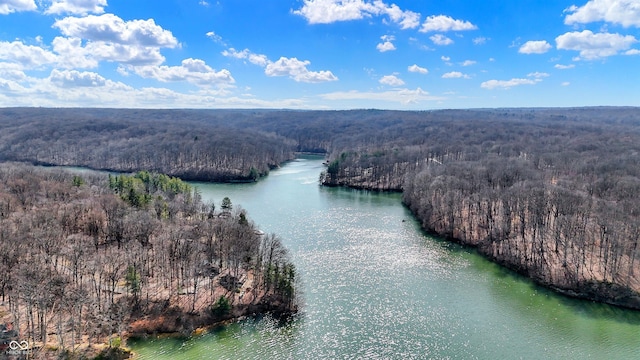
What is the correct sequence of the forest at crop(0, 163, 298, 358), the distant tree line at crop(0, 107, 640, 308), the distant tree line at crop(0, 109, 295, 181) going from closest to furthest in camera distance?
the forest at crop(0, 163, 298, 358) < the distant tree line at crop(0, 107, 640, 308) < the distant tree line at crop(0, 109, 295, 181)

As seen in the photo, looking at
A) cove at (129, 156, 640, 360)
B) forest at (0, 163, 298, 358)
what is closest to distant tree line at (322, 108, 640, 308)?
cove at (129, 156, 640, 360)

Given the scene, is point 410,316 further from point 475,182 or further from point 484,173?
point 484,173

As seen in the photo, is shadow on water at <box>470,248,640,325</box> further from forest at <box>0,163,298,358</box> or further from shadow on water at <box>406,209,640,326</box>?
forest at <box>0,163,298,358</box>

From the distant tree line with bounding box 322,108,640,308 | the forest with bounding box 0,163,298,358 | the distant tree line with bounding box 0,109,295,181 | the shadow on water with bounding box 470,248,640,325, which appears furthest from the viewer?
the distant tree line with bounding box 0,109,295,181

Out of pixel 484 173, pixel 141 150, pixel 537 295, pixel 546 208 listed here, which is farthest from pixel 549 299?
pixel 141 150

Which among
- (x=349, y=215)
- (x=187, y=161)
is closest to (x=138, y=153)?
(x=187, y=161)

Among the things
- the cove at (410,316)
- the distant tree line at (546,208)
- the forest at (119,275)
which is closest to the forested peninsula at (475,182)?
the distant tree line at (546,208)

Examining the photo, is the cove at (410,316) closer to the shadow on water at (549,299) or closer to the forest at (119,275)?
the shadow on water at (549,299)
